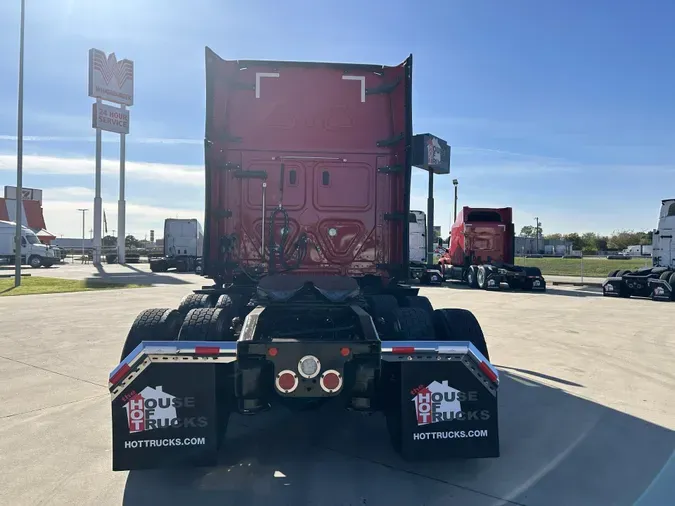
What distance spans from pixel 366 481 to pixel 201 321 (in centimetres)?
183

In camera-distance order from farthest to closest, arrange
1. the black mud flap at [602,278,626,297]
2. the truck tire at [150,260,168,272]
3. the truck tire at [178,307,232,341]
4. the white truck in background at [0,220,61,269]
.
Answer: the white truck in background at [0,220,61,269], the truck tire at [150,260,168,272], the black mud flap at [602,278,626,297], the truck tire at [178,307,232,341]

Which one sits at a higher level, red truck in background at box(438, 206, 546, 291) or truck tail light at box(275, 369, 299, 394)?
red truck in background at box(438, 206, 546, 291)

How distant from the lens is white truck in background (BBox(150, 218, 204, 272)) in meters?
34.5

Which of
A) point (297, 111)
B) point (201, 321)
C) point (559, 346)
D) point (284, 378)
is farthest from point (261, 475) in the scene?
point (559, 346)

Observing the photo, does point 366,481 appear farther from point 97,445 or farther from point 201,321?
point 97,445

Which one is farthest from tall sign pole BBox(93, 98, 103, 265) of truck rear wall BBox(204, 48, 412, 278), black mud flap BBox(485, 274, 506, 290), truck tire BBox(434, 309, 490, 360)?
truck tire BBox(434, 309, 490, 360)

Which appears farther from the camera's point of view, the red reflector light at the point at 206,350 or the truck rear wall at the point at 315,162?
the truck rear wall at the point at 315,162

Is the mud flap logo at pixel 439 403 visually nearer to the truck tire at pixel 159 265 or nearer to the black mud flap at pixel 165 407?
the black mud flap at pixel 165 407

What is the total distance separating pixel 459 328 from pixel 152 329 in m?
2.81

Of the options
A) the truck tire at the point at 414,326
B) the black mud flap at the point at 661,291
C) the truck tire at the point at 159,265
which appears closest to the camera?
the truck tire at the point at 414,326

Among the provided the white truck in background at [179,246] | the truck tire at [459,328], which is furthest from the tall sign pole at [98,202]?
the truck tire at [459,328]

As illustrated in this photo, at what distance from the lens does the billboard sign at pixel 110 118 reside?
4109 centimetres

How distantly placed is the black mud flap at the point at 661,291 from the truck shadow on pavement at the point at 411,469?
1492cm

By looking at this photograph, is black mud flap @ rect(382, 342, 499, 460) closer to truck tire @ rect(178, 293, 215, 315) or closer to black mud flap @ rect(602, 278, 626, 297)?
truck tire @ rect(178, 293, 215, 315)
